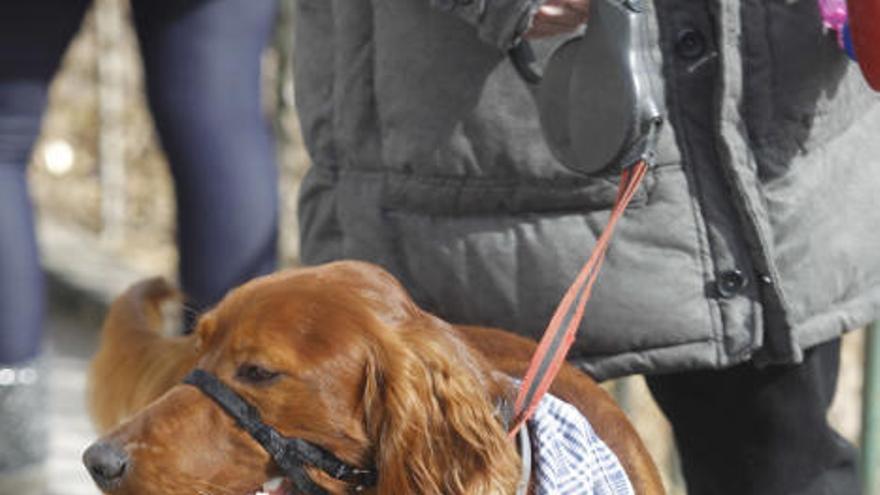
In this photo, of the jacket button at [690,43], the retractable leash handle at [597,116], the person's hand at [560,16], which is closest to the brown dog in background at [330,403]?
the retractable leash handle at [597,116]

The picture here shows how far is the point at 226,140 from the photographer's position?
349 cm

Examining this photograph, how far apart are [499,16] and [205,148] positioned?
52.6 inches

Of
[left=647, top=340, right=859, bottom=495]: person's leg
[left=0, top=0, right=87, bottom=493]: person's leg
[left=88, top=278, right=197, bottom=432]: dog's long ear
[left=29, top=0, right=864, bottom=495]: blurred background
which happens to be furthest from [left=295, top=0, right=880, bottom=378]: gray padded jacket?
[left=29, top=0, right=864, bottom=495]: blurred background

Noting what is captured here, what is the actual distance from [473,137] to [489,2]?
245 millimetres

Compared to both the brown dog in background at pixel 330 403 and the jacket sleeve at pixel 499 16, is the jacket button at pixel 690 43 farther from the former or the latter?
the brown dog in background at pixel 330 403

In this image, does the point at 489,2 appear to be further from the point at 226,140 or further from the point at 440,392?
the point at 226,140

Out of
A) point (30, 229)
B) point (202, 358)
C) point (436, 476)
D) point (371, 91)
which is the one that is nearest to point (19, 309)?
point (30, 229)

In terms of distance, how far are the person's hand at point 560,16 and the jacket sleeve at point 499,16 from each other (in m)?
0.05

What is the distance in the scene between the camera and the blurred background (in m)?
4.88

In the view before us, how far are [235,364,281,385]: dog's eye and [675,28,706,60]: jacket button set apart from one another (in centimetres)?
73

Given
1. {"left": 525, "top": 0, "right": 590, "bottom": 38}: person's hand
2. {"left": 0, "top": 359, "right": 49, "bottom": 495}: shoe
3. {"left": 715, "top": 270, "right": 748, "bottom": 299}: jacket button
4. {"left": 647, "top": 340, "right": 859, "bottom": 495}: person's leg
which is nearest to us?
{"left": 525, "top": 0, "right": 590, "bottom": 38}: person's hand

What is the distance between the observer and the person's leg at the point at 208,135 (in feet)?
11.4

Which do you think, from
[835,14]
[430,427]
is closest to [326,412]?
[430,427]

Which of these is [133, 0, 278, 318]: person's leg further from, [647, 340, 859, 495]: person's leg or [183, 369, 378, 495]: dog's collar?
[183, 369, 378, 495]: dog's collar
